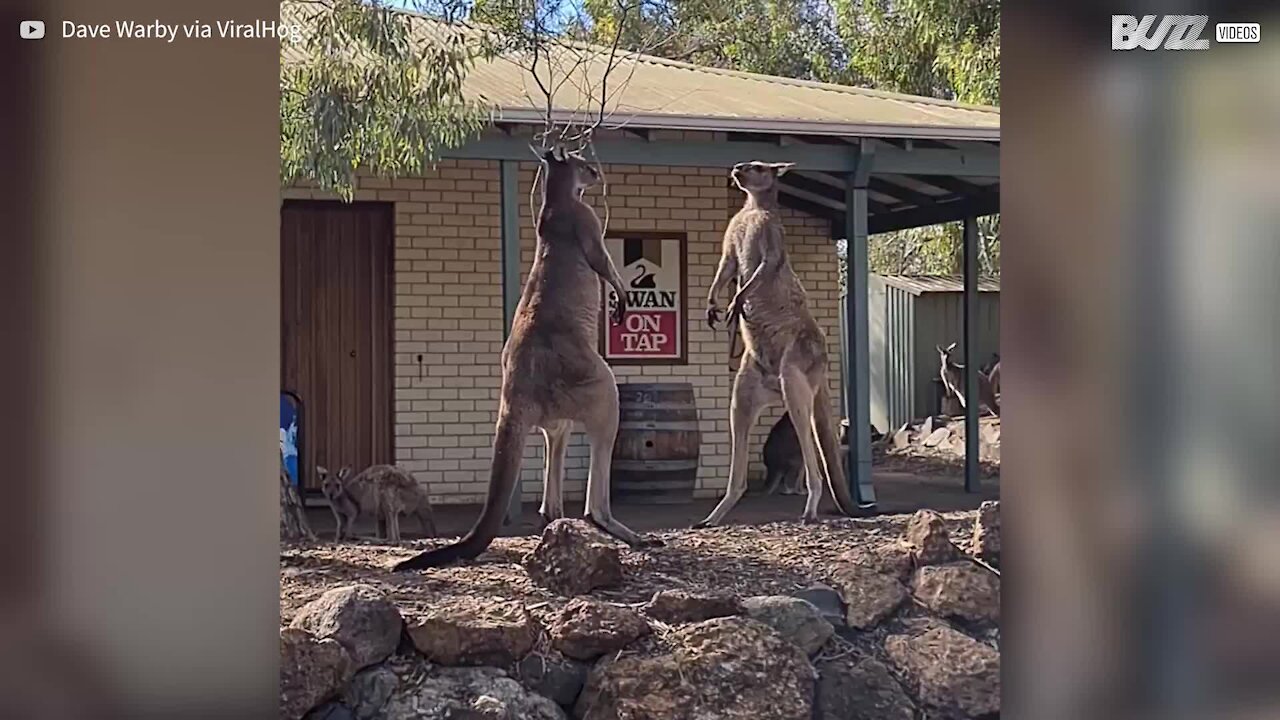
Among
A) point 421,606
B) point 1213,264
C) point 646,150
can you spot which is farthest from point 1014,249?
point 646,150

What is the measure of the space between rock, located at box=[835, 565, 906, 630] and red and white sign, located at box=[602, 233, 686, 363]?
3371mm

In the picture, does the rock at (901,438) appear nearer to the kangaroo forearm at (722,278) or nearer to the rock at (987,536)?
the kangaroo forearm at (722,278)

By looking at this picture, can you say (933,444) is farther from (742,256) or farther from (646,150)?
(742,256)

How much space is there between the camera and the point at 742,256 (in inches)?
247

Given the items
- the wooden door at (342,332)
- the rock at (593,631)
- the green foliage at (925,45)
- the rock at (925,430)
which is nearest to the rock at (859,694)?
the rock at (593,631)

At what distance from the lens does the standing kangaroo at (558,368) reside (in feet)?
17.7

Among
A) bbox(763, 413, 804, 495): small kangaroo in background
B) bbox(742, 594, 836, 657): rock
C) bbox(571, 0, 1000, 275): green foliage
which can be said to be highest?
bbox(571, 0, 1000, 275): green foliage

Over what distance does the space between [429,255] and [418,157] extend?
2.91m

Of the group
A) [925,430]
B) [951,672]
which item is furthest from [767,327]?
[925,430]

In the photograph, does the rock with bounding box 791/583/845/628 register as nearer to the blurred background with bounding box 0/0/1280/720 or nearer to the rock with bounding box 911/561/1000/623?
the rock with bounding box 911/561/1000/623

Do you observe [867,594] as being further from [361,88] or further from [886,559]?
[361,88]

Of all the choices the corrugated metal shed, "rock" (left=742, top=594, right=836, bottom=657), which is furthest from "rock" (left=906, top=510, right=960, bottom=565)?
the corrugated metal shed

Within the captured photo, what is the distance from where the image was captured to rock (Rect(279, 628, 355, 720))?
4.52 meters

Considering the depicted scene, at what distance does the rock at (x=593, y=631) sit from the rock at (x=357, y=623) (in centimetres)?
54
